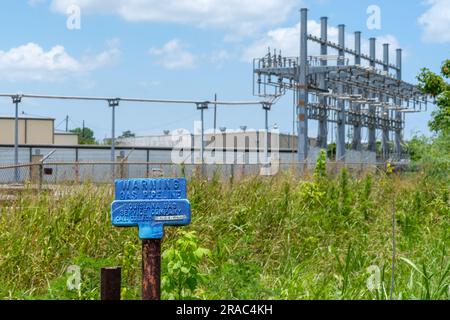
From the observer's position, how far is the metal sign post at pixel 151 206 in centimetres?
520

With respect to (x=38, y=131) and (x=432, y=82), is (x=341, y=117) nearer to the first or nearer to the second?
(x=432, y=82)

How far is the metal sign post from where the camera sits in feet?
17.1

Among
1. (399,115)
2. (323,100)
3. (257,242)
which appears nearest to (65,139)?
(399,115)

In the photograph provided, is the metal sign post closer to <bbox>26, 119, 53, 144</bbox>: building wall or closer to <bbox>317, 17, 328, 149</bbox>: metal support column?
<bbox>317, 17, 328, 149</bbox>: metal support column

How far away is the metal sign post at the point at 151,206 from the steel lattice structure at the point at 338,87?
21.4m

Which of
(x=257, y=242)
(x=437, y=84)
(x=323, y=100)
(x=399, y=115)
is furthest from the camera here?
(x=399, y=115)

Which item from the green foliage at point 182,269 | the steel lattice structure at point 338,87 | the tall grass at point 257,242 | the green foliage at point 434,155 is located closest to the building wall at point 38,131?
the steel lattice structure at point 338,87

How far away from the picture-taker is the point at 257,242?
962 centimetres

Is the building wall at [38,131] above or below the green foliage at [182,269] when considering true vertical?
above

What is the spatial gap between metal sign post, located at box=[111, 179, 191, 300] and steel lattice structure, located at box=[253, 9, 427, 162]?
2138 centimetres

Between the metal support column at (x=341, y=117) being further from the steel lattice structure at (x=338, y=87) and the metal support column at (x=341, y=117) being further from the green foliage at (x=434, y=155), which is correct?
the green foliage at (x=434, y=155)

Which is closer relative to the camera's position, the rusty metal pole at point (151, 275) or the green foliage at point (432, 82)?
the rusty metal pole at point (151, 275)

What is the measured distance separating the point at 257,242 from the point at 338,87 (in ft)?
90.4

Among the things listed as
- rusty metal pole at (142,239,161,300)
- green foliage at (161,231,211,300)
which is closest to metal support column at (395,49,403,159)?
green foliage at (161,231,211,300)
